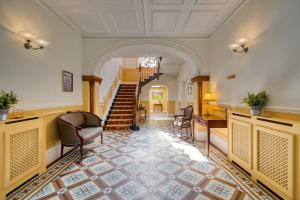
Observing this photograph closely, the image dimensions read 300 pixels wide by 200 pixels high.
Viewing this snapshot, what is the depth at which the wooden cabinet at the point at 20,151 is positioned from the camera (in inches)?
77.2

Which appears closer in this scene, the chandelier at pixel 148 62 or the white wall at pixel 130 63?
the chandelier at pixel 148 62

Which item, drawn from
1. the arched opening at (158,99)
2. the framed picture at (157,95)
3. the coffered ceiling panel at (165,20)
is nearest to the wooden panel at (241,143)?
the coffered ceiling panel at (165,20)

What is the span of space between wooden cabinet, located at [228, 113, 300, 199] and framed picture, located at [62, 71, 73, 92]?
3.77 meters

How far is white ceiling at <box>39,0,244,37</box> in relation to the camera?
3.08 metres

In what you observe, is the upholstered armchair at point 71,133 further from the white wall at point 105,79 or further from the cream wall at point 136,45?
the white wall at point 105,79

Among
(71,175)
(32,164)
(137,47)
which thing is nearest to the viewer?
(32,164)

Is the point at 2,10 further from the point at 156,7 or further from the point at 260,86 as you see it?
the point at 260,86

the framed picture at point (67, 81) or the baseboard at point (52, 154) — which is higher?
the framed picture at point (67, 81)

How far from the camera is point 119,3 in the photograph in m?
3.07

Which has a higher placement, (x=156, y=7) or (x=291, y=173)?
(x=156, y=7)

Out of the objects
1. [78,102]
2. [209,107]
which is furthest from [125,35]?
[209,107]

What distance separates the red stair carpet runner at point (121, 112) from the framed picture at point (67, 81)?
2694 mm

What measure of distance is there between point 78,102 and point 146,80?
6163 mm

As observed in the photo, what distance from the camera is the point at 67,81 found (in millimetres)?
3885
